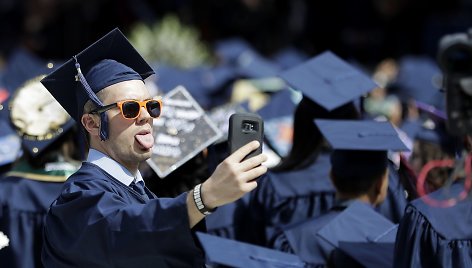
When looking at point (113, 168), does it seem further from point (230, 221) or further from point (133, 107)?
point (230, 221)

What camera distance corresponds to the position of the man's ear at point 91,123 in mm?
3641

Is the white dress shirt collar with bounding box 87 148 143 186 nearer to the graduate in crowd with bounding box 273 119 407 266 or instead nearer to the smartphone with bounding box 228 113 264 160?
the smartphone with bounding box 228 113 264 160

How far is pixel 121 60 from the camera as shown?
3818 millimetres

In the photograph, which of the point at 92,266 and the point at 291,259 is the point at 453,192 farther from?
the point at 92,266

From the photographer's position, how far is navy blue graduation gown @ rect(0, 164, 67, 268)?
15.9 feet

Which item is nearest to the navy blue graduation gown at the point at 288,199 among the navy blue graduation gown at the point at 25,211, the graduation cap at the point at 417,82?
the navy blue graduation gown at the point at 25,211

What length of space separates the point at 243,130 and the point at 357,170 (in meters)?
1.65

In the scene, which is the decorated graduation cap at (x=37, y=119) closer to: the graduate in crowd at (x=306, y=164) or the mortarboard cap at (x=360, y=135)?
the graduate in crowd at (x=306, y=164)

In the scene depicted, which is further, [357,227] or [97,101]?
[357,227]

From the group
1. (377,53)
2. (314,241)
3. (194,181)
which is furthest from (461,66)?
(377,53)

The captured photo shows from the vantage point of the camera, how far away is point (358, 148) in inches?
185

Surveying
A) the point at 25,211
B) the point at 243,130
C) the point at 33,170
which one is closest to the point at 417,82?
the point at 33,170

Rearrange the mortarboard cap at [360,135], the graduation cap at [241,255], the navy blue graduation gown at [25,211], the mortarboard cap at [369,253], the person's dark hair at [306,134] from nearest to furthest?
the graduation cap at [241,255] < the mortarboard cap at [369,253] < the mortarboard cap at [360,135] < the navy blue graduation gown at [25,211] < the person's dark hair at [306,134]

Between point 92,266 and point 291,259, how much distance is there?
1.11m
